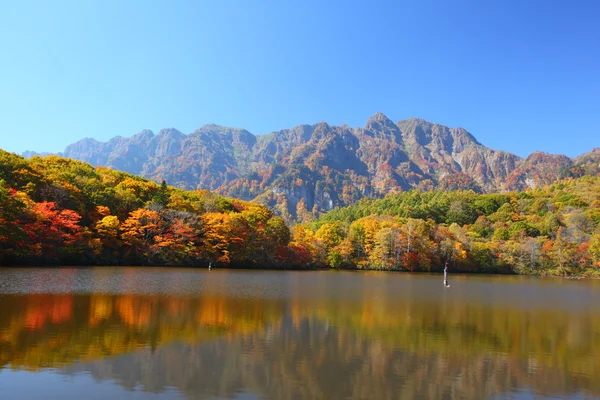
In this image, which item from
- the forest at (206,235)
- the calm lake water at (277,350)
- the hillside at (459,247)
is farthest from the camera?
the hillside at (459,247)

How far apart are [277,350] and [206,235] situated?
54.8 metres

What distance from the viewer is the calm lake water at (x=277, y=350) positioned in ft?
35.3

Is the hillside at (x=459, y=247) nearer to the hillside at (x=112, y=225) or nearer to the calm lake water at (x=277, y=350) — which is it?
the hillside at (x=112, y=225)

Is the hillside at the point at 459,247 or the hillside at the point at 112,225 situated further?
the hillside at the point at 459,247

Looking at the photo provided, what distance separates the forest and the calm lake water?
27.8 meters

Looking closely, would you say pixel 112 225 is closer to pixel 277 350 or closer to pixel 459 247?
pixel 277 350

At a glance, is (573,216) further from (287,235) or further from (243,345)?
(243,345)

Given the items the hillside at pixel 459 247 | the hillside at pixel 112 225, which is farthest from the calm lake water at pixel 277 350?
the hillside at pixel 459 247

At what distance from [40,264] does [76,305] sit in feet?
113

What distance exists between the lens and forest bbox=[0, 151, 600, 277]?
168 ft

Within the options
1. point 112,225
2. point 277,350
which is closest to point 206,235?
point 112,225

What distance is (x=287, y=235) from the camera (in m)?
79.4

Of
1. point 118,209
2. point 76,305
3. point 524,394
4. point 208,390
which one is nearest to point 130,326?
point 76,305

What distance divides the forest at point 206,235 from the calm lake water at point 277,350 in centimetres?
2783
